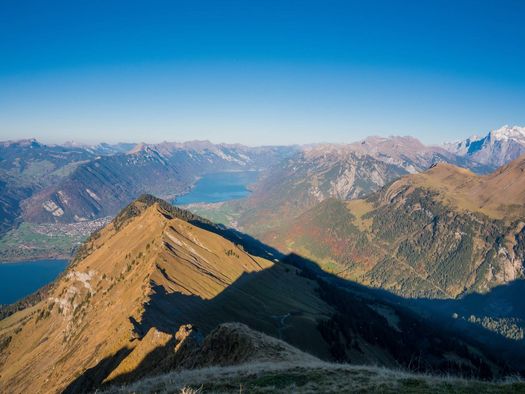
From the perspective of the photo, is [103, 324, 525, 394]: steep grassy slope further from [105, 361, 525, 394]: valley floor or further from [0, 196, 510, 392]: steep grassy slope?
[0, 196, 510, 392]: steep grassy slope

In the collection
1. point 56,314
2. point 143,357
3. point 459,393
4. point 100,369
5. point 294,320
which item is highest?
point 459,393

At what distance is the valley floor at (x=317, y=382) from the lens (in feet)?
82.1

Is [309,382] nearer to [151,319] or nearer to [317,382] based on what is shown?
[317,382]

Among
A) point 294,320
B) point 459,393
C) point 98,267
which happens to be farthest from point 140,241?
point 459,393

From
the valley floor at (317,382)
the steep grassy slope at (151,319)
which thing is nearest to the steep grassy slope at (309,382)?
the valley floor at (317,382)

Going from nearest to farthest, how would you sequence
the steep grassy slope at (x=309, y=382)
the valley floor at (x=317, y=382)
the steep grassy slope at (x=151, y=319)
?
the valley floor at (x=317, y=382)
the steep grassy slope at (x=309, y=382)
the steep grassy slope at (x=151, y=319)

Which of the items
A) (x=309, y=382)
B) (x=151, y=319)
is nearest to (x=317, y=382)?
(x=309, y=382)

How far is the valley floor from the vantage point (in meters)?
25.0

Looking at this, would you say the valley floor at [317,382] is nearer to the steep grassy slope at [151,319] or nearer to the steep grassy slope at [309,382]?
the steep grassy slope at [309,382]

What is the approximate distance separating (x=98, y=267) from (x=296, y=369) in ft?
589

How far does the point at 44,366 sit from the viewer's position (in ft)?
431

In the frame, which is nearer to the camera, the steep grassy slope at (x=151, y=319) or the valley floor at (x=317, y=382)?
the valley floor at (x=317, y=382)

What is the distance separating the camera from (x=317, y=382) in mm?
28406

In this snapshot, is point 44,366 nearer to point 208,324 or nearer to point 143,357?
point 208,324
